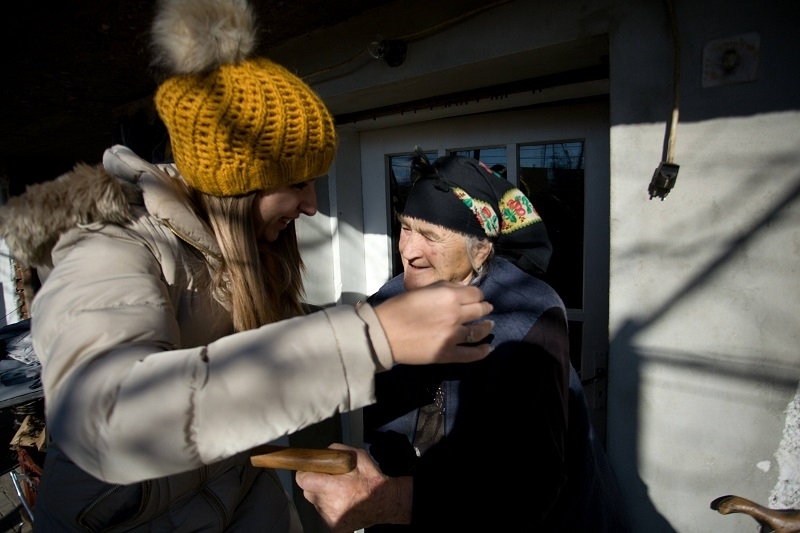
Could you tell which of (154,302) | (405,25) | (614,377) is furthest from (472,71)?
(154,302)

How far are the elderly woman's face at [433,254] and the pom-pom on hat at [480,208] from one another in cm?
4

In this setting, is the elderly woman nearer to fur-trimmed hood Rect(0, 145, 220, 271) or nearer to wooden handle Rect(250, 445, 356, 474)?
wooden handle Rect(250, 445, 356, 474)

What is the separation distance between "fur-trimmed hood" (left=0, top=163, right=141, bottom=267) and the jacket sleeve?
0.18 metres

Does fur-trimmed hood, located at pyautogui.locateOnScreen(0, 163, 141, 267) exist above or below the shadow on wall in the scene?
above

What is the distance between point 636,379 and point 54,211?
6.05ft

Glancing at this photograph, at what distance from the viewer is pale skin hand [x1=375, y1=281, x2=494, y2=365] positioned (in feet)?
2.04

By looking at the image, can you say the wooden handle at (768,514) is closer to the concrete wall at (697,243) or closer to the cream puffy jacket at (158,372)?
the concrete wall at (697,243)

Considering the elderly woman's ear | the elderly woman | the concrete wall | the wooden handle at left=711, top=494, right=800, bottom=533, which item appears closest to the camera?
the elderly woman

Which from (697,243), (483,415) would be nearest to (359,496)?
(483,415)

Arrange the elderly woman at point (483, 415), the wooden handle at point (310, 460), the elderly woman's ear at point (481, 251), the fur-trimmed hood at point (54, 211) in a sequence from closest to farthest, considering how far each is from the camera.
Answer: the fur-trimmed hood at point (54, 211) → the wooden handle at point (310, 460) → the elderly woman at point (483, 415) → the elderly woman's ear at point (481, 251)

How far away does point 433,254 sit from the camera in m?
1.41

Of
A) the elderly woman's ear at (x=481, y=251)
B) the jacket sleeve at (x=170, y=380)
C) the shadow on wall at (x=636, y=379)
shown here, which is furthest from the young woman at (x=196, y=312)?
the shadow on wall at (x=636, y=379)

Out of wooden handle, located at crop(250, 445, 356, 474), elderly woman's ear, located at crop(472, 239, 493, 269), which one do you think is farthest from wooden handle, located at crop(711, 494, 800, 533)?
wooden handle, located at crop(250, 445, 356, 474)

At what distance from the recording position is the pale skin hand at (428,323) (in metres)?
0.62
